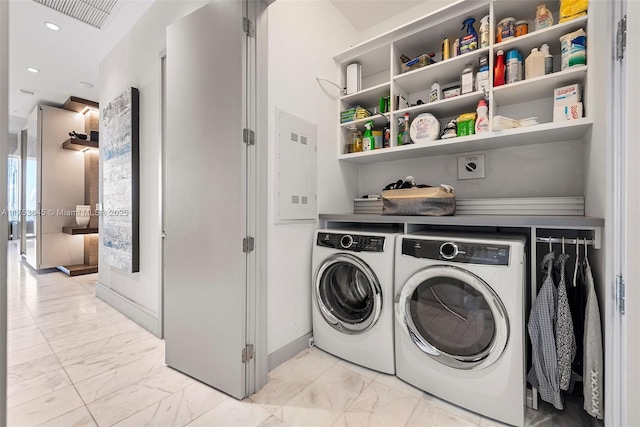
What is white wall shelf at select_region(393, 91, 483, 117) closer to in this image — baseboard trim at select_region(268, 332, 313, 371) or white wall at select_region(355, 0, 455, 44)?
white wall at select_region(355, 0, 455, 44)

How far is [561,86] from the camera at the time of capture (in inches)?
67.1

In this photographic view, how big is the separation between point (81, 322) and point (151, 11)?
287 centimetres

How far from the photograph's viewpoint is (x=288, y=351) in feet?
6.32

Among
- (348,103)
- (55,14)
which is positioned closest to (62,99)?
(55,14)

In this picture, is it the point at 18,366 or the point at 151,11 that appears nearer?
the point at 18,366

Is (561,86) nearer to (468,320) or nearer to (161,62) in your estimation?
(468,320)

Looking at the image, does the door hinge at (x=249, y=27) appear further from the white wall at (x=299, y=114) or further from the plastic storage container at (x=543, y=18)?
the plastic storage container at (x=543, y=18)

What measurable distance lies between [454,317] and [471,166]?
4.18 feet

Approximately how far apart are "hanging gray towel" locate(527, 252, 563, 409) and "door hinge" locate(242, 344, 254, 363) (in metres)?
1.43

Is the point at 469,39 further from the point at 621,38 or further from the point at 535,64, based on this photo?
the point at 621,38

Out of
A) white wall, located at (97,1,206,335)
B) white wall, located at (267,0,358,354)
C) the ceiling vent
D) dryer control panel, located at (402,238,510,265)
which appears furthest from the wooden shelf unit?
dryer control panel, located at (402,238,510,265)

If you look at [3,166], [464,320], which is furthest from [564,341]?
[3,166]

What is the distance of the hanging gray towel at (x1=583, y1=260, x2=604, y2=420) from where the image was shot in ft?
3.92

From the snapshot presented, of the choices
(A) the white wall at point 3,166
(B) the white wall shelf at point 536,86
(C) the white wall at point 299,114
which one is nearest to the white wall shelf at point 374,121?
(C) the white wall at point 299,114
